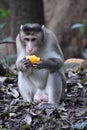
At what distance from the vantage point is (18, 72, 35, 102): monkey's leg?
7913 mm

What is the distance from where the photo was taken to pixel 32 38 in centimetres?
763

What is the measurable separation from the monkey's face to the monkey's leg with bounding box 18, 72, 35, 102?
475 mm

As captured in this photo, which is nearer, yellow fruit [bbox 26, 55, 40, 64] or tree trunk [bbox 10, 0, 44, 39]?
yellow fruit [bbox 26, 55, 40, 64]

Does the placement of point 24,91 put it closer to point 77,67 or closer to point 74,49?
point 77,67

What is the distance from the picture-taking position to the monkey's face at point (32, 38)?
25.0 feet

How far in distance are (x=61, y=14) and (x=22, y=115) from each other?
1187cm

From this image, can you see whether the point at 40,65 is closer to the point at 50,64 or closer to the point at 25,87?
the point at 50,64

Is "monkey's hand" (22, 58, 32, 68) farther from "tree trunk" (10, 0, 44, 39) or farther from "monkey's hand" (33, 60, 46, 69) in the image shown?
"tree trunk" (10, 0, 44, 39)

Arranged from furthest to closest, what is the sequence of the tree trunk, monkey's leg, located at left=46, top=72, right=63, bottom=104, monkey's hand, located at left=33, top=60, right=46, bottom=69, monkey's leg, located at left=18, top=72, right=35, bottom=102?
the tree trunk, monkey's leg, located at left=18, top=72, right=35, bottom=102, monkey's leg, located at left=46, top=72, right=63, bottom=104, monkey's hand, located at left=33, top=60, right=46, bottom=69

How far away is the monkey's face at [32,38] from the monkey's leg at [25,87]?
18.7 inches

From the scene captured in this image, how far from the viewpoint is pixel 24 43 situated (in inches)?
303

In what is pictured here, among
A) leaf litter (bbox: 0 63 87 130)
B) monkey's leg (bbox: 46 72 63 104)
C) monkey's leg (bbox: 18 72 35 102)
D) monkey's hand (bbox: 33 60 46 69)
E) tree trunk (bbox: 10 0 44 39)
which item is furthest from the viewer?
tree trunk (bbox: 10 0 44 39)

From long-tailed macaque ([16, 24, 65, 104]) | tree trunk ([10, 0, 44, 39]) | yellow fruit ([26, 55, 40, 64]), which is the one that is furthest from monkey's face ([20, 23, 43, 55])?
tree trunk ([10, 0, 44, 39])

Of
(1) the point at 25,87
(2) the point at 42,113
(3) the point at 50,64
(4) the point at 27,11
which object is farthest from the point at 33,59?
(4) the point at 27,11
